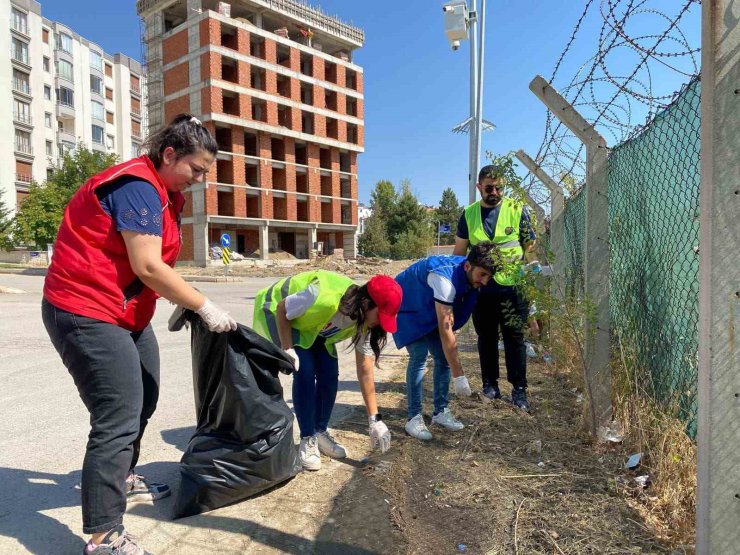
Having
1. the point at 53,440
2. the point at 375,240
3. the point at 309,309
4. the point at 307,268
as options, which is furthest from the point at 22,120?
the point at 309,309

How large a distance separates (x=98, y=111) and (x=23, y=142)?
30.2ft

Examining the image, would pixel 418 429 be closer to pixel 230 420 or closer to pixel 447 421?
pixel 447 421

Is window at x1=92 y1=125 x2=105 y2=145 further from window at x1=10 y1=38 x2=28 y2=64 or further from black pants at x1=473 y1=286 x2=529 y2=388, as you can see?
black pants at x1=473 y1=286 x2=529 y2=388

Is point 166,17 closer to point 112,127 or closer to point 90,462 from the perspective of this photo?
point 112,127

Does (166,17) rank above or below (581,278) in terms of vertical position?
above

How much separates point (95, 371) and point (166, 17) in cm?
3977

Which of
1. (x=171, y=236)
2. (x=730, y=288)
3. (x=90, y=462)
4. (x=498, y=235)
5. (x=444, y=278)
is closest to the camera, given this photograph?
(x=730, y=288)

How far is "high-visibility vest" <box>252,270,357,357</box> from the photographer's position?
2.72 metres

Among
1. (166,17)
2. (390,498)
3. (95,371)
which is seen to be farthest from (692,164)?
(166,17)

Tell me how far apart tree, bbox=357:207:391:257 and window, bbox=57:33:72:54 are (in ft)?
98.2

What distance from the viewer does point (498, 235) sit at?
3.98 meters

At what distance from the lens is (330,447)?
3104mm

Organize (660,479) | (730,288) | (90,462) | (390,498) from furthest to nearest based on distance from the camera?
(390,498), (660,479), (90,462), (730,288)

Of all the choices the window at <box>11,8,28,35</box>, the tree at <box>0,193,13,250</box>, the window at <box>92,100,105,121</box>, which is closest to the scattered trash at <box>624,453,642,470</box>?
the tree at <box>0,193,13,250</box>
